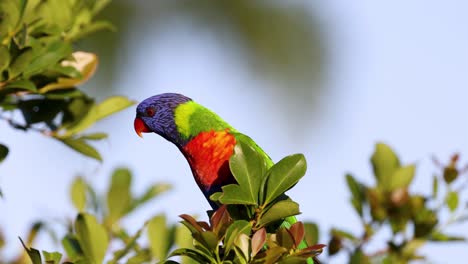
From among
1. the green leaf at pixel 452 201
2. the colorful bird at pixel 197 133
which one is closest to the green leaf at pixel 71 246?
the colorful bird at pixel 197 133

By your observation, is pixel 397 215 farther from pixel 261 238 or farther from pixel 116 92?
Result: pixel 116 92

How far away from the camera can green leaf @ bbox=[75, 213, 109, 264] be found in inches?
61.2

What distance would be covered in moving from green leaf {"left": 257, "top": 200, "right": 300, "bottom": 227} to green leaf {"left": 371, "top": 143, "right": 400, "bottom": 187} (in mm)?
820

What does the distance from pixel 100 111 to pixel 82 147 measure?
0.12m

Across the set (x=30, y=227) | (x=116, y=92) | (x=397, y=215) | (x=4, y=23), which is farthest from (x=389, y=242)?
(x=116, y=92)

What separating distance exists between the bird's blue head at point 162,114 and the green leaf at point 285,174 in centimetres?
→ 83

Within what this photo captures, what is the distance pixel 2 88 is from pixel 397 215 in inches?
40.9

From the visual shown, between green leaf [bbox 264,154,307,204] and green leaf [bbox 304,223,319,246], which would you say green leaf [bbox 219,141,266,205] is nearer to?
green leaf [bbox 264,154,307,204]

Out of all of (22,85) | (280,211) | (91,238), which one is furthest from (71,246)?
(280,211)

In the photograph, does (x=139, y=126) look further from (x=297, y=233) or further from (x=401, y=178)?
(x=297, y=233)

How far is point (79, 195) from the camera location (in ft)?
6.43

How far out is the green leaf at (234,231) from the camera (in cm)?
120

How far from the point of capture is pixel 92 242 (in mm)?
1567

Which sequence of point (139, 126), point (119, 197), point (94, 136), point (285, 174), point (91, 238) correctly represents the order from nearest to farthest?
point (285, 174)
point (91, 238)
point (94, 136)
point (119, 197)
point (139, 126)
